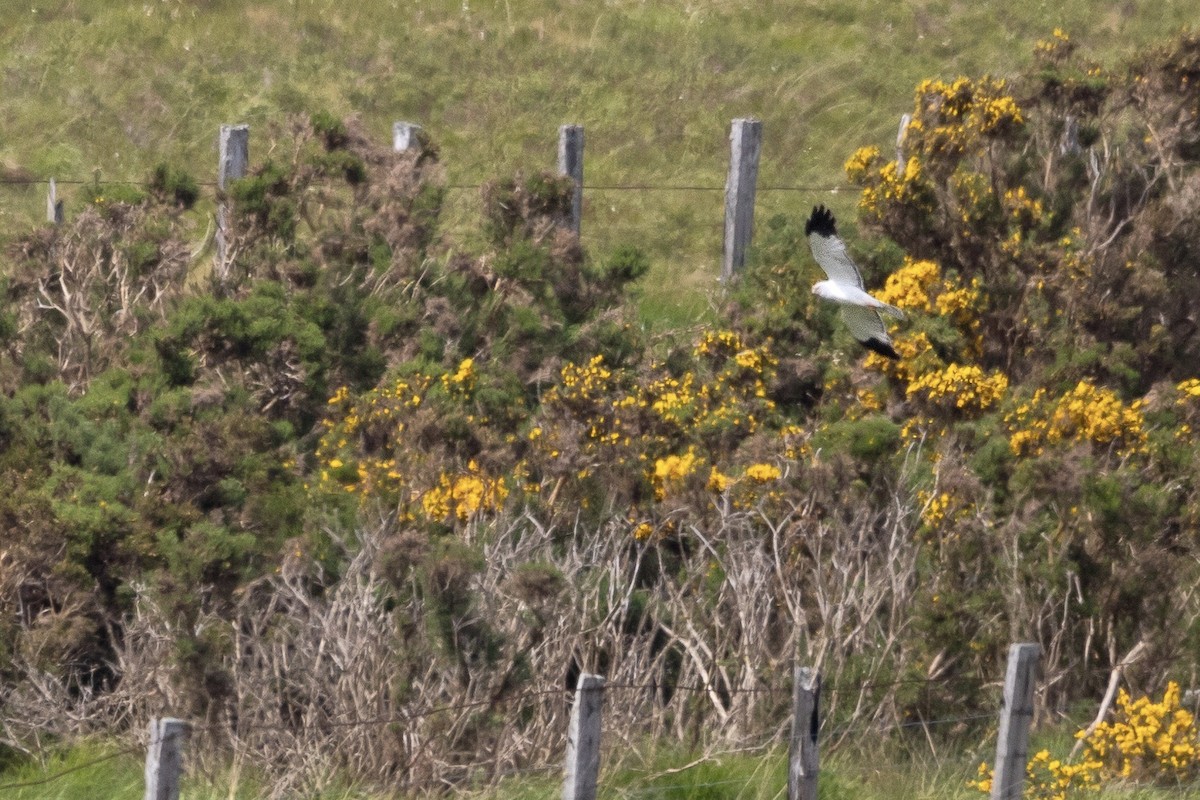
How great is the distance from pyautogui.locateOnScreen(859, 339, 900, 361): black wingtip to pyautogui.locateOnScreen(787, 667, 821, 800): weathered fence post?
3.23 meters

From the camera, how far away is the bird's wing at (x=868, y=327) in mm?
9094

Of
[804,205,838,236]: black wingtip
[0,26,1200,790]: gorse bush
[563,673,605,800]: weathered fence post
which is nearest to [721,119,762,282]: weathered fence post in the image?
[0,26,1200,790]: gorse bush

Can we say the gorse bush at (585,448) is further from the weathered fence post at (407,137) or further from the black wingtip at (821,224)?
the black wingtip at (821,224)

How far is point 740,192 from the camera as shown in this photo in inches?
442

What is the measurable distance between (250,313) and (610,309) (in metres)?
1.95

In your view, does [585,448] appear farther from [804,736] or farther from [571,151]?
[571,151]

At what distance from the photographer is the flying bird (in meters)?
8.58

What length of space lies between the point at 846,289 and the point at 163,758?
4501 millimetres

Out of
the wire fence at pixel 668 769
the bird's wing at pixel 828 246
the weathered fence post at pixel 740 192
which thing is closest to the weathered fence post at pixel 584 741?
the wire fence at pixel 668 769

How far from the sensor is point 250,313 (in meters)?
9.73

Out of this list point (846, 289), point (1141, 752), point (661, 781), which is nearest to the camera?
point (661, 781)

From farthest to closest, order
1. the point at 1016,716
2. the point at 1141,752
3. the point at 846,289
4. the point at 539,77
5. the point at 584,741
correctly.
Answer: the point at 539,77 → the point at 846,289 → the point at 1141,752 → the point at 1016,716 → the point at 584,741

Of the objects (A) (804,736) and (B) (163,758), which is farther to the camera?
(A) (804,736)

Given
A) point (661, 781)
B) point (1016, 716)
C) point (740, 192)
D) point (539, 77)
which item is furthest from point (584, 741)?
point (539, 77)
